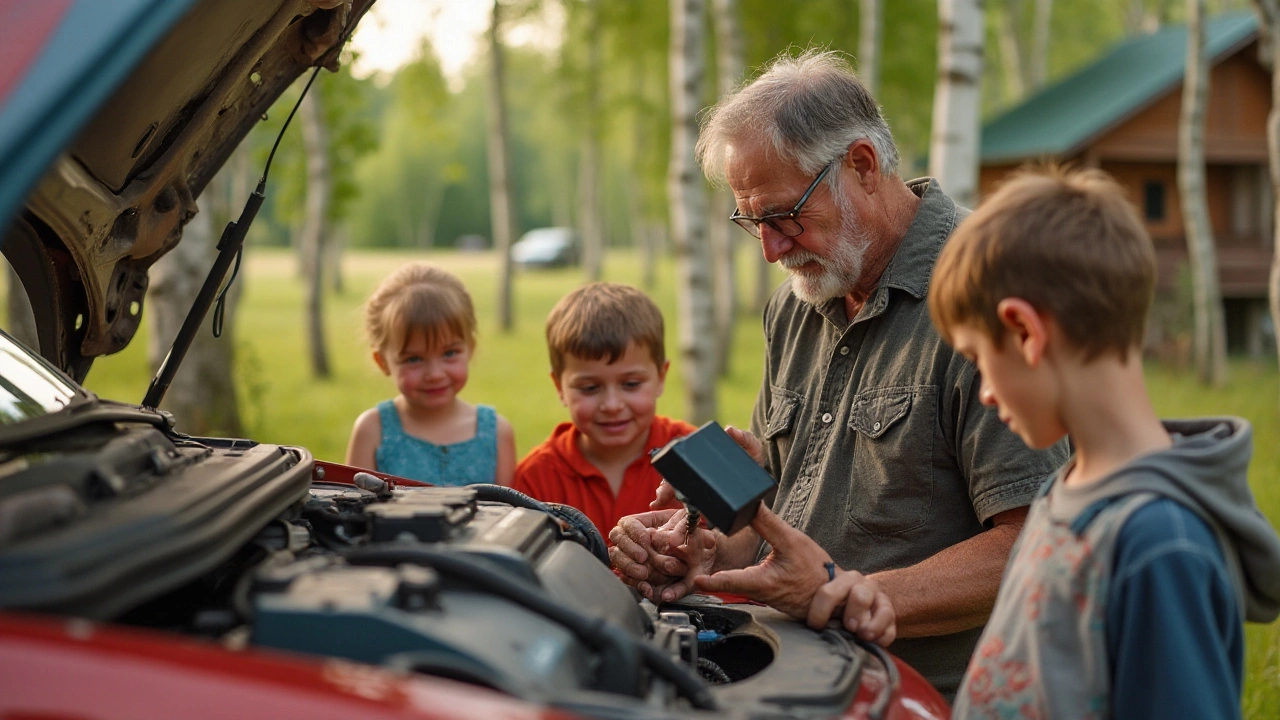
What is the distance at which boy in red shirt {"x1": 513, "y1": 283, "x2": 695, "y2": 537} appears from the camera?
11.8 feet

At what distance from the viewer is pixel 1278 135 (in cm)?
755

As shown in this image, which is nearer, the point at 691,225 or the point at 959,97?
the point at 959,97

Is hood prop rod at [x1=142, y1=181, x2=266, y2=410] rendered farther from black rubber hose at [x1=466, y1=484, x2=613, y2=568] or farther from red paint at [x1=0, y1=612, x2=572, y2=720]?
red paint at [x1=0, y1=612, x2=572, y2=720]

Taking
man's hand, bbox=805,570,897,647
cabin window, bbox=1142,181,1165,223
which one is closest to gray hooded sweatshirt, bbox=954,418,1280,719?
man's hand, bbox=805,570,897,647

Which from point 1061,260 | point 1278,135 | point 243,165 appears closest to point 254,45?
point 1061,260

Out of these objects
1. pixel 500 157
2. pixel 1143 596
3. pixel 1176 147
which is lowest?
pixel 1143 596

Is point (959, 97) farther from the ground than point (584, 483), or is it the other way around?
point (959, 97)

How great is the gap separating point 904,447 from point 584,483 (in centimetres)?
133

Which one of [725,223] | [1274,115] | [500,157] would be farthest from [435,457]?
Result: [500,157]

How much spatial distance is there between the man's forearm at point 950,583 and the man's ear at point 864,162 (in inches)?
37.2

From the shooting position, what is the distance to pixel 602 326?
3.58 m

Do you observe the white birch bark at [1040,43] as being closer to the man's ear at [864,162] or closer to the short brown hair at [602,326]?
the short brown hair at [602,326]

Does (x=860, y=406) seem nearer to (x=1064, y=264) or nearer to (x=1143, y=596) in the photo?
(x=1064, y=264)

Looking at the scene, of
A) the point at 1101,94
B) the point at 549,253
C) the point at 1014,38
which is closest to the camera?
the point at 1101,94
